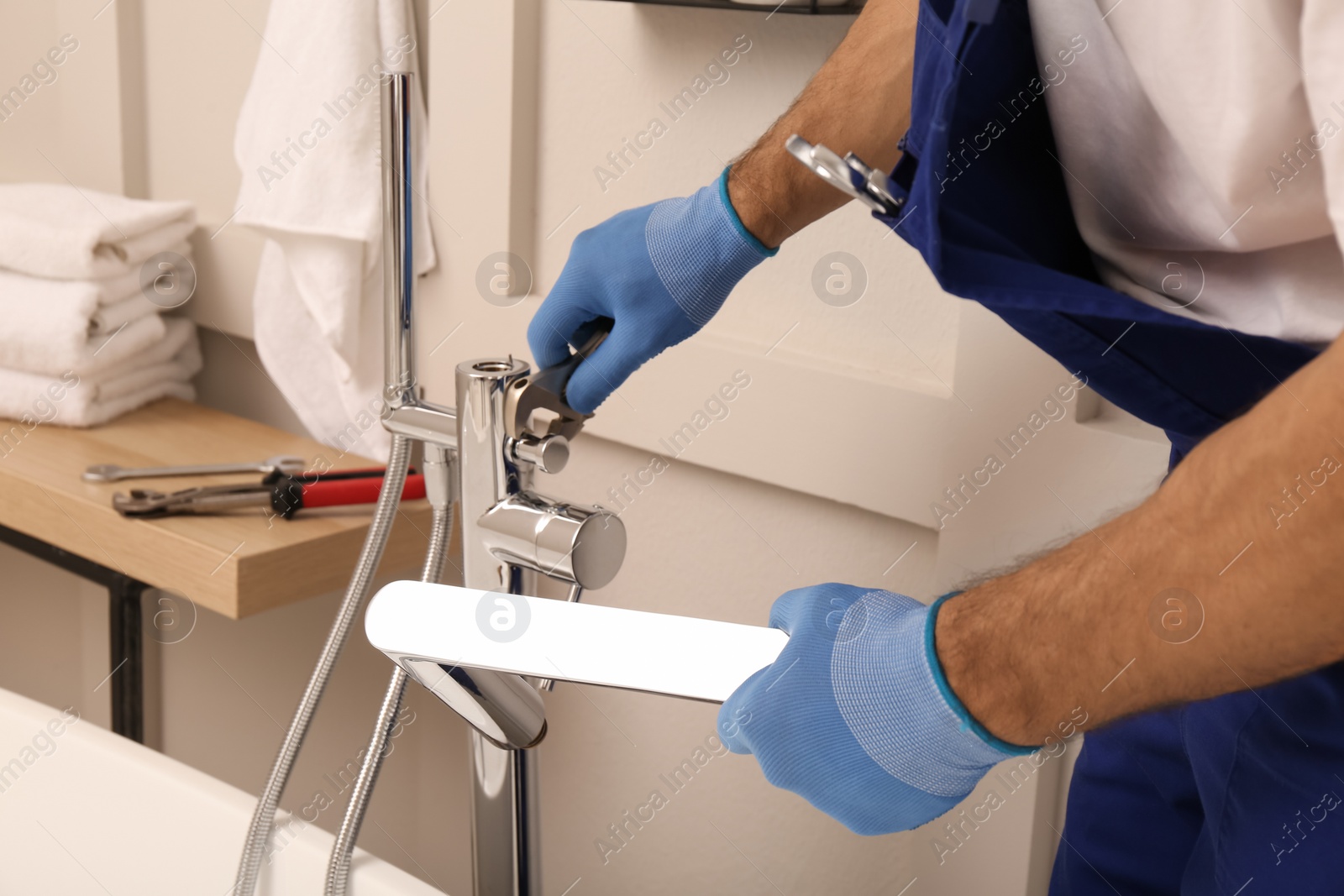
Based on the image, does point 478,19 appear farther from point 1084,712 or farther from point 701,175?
point 1084,712

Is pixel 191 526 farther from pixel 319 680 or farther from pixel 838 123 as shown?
pixel 838 123

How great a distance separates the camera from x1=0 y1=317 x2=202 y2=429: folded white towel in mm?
1039

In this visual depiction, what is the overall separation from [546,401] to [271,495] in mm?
410

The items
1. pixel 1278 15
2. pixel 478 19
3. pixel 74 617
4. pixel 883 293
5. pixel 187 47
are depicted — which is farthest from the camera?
pixel 74 617

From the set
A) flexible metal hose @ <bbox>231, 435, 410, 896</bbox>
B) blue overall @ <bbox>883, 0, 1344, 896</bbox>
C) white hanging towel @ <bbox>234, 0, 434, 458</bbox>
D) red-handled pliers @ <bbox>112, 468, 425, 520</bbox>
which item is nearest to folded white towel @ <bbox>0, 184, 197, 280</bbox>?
white hanging towel @ <bbox>234, 0, 434, 458</bbox>

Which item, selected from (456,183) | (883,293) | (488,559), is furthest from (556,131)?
(488,559)

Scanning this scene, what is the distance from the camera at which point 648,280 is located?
61 cm

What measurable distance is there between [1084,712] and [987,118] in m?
0.23

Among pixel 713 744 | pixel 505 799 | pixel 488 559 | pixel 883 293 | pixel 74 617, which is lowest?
pixel 74 617

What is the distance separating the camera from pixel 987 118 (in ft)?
1.43

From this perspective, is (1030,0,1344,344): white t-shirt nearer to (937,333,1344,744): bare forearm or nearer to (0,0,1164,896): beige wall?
(937,333,1344,744): bare forearm

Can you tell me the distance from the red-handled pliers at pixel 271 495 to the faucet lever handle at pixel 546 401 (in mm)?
311

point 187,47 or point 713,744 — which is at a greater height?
point 187,47

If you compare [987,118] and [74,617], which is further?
[74,617]
